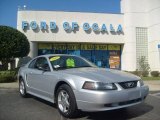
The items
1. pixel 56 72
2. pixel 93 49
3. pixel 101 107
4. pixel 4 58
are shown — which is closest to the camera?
pixel 101 107

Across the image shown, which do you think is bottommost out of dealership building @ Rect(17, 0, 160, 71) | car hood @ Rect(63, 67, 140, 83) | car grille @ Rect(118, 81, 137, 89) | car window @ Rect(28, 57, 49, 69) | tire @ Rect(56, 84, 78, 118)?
tire @ Rect(56, 84, 78, 118)

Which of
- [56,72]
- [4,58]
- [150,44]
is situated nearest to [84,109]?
[56,72]

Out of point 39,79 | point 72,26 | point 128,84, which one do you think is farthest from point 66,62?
point 72,26

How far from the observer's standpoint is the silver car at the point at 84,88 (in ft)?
17.6

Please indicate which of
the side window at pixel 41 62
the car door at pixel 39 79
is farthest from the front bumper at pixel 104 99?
the side window at pixel 41 62

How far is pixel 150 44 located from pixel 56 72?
67.1 feet

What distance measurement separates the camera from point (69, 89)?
19.1ft

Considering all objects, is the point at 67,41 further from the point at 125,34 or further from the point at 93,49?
the point at 125,34

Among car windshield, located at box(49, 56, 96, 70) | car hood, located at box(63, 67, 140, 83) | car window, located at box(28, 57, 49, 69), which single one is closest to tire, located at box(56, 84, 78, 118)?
car hood, located at box(63, 67, 140, 83)

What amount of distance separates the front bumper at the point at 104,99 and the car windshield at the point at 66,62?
5.04ft

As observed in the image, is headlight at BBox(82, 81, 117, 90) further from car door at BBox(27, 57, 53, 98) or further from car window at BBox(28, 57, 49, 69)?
car window at BBox(28, 57, 49, 69)

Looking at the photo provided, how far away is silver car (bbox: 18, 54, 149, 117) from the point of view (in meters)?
5.38

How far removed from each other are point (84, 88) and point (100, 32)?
20.3 m

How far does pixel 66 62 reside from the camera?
7.26 m
